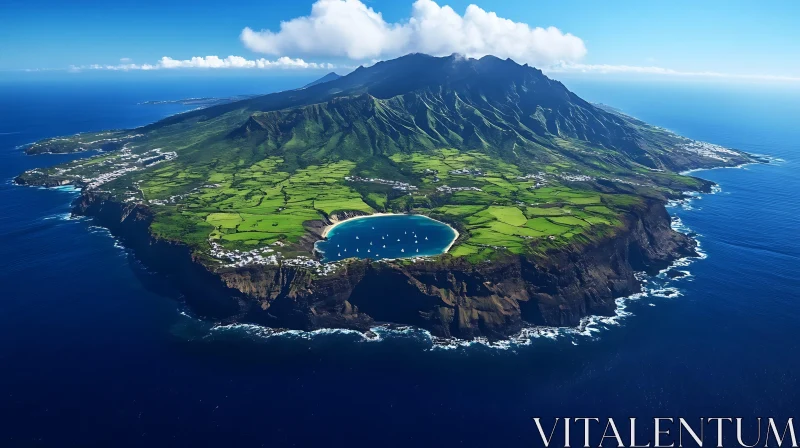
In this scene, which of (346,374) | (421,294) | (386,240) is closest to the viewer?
(346,374)

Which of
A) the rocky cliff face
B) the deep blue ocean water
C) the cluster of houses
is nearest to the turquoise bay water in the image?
the cluster of houses

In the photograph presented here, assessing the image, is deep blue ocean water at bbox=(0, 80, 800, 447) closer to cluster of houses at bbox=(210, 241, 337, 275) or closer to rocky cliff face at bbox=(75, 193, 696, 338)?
rocky cliff face at bbox=(75, 193, 696, 338)

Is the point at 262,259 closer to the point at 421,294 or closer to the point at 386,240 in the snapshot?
the point at 386,240

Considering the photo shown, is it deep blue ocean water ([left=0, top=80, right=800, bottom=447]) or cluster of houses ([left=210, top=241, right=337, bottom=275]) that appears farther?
cluster of houses ([left=210, top=241, right=337, bottom=275])

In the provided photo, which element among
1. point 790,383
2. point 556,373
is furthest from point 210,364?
point 790,383

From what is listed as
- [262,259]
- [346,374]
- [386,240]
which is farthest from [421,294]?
[262,259]

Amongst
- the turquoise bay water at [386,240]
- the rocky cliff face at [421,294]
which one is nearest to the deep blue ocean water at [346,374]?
the rocky cliff face at [421,294]
